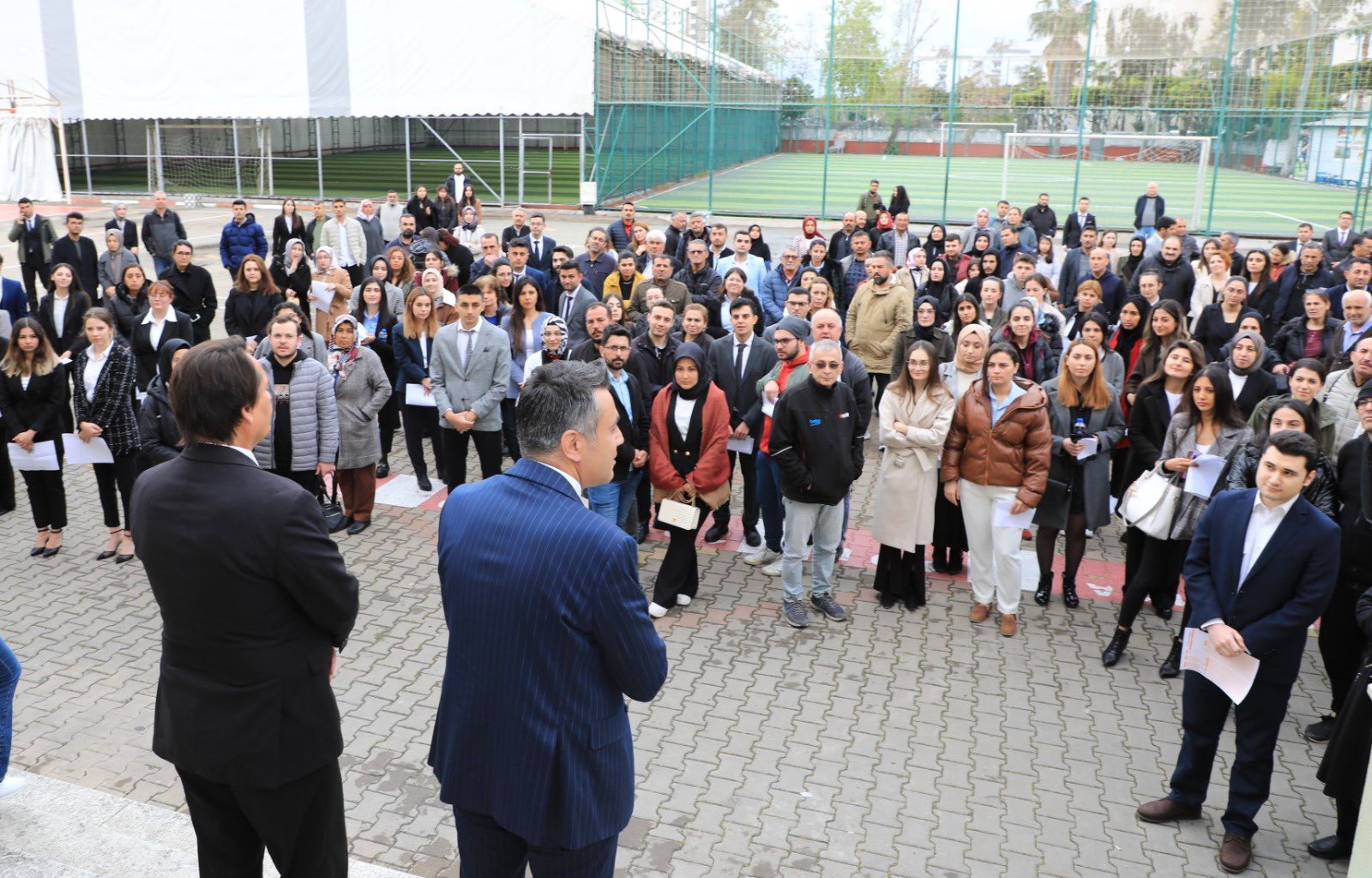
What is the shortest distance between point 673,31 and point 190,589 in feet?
90.7

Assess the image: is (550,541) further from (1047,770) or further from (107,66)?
(107,66)

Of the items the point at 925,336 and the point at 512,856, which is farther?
the point at 925,336

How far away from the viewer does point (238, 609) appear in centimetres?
291

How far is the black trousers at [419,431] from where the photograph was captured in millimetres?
9008

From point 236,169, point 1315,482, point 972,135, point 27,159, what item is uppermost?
point 972,135

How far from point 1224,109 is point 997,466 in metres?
19.8

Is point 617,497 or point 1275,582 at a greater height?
point 1275,582

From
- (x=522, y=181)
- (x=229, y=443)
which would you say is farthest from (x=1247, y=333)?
(x=522, y=181)

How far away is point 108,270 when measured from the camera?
492 inches

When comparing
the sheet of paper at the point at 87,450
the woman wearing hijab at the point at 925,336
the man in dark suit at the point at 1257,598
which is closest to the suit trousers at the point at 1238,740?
the man in dark suit at the point at 1257,598

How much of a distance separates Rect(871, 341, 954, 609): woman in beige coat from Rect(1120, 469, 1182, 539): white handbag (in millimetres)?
1187

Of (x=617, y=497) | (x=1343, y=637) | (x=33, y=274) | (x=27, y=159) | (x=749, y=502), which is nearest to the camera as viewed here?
(x=1343, y=637)

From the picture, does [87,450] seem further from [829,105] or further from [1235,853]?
[829,105]

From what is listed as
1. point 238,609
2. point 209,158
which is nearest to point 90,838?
point 238,609
